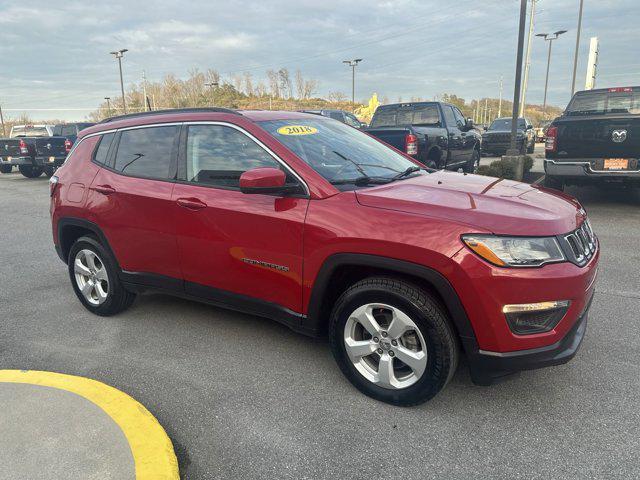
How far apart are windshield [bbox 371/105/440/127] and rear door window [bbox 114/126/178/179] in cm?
800

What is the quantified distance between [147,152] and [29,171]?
61.4ft

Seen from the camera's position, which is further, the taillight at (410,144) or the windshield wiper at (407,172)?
the taillight at (410,144)

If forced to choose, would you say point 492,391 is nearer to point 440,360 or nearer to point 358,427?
point 440,360

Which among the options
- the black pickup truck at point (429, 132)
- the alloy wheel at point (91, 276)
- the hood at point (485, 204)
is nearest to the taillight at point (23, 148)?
the black pickup truck at point (429, 132)

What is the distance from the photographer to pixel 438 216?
2646 mm

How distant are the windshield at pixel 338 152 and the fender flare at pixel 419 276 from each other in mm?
572

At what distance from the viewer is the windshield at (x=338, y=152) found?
3.29 m

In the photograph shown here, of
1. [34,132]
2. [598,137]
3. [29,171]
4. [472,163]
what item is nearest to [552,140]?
[598,137]

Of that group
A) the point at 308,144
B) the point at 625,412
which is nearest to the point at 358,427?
the point at 625,412

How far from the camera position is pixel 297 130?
360 centimetres

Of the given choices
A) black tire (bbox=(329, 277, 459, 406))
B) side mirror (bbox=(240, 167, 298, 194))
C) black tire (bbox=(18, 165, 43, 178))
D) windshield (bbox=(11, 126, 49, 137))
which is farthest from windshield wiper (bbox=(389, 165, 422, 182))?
windshield (bbox=(11, 126, 49, 137))

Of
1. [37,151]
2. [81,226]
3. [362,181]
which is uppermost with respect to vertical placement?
[362,181]

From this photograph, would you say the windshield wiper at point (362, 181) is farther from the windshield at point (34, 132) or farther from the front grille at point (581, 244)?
the windshield at point (34, 132)

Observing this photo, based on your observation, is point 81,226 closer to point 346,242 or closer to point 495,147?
point 346,242
